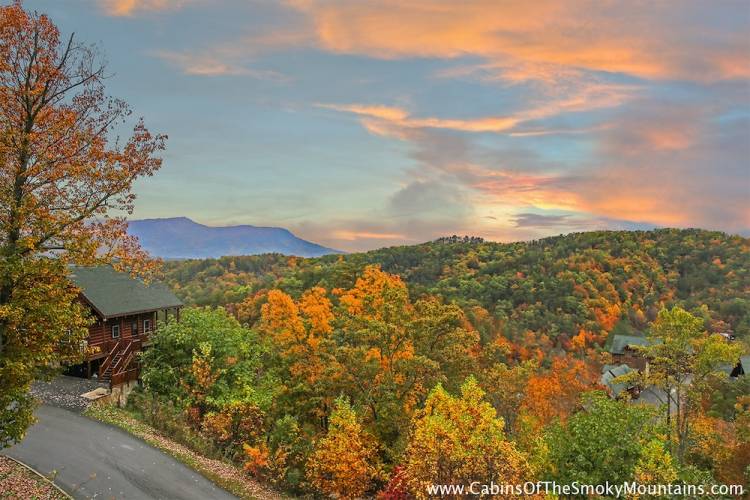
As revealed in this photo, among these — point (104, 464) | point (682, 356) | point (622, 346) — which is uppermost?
point (682, 356)

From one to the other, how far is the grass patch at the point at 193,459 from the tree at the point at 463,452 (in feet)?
28.0

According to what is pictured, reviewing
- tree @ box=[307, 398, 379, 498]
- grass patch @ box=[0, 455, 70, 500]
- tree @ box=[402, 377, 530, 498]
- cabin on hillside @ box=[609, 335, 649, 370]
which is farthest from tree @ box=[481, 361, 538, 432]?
cabin on hillside @ box=[609, 335, 649, 370]

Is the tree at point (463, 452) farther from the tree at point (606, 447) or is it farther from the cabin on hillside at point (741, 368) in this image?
the cabin on hillside at point (741, 368)

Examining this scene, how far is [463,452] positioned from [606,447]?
5017 millimetres

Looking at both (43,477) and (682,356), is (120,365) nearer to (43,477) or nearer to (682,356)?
(43,477)

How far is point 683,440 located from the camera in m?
27.5

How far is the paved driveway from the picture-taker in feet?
61.1

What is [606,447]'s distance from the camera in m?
17.3

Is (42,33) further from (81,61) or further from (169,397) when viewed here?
A: (169,397)

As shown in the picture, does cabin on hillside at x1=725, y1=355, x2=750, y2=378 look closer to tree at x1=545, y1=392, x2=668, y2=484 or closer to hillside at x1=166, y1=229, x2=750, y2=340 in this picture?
hillside at x1=166, y1=229, x2=750, y2=340

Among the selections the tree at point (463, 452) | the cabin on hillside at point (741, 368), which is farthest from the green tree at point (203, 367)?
the cabin on hillside at point (741, 368)

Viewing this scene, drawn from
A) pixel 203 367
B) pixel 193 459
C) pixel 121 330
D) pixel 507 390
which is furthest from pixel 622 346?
pixel 193 459

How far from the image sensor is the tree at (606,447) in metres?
16.9

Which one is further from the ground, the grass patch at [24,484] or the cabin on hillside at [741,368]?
the grass patch at [24,484]
